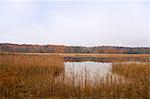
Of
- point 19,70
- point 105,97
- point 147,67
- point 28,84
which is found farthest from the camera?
point 19,70

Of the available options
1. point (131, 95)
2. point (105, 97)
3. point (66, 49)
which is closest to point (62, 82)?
point (105, 97)

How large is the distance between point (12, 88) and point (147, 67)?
14.3ft

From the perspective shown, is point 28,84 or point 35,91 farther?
point 28,84

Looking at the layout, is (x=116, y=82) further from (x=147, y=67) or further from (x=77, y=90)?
(x=147, y=67)

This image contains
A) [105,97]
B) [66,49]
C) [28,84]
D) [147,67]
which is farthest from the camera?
[66,49]

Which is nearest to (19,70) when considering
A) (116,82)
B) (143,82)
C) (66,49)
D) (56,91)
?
(56,91)

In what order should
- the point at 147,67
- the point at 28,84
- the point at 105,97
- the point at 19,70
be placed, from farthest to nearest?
the point at 19,70 < the point at 147,67 < the point at 28,84 < the point at 105,97

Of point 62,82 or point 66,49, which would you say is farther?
point 66,49

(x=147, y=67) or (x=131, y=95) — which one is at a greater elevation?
(x=147, y=67)

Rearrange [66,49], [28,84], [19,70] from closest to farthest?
[28,84] < [19,70] < [66,49]

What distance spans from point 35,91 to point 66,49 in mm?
44250

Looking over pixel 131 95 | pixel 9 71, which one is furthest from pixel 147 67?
pixel 9 71

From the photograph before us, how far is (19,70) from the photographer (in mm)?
8352

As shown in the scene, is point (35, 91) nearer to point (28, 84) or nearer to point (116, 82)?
point (28, 84)
